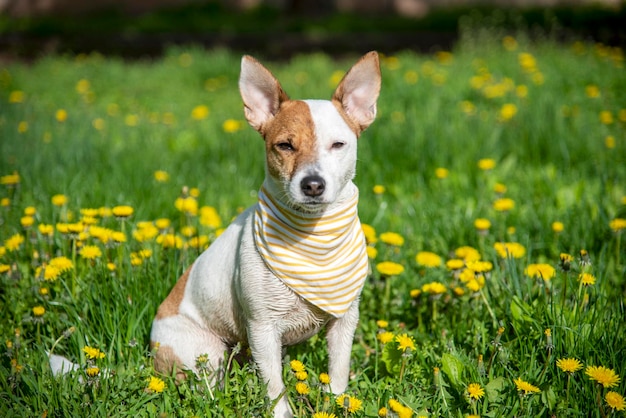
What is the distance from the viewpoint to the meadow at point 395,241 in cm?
217

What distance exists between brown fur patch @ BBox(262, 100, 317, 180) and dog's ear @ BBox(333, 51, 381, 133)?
216 millimetres

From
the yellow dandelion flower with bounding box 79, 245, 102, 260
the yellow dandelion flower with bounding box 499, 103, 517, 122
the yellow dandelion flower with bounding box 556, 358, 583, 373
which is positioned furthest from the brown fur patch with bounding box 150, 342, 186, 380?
the yellow dandelion flower with bounding box 499, 103, 517, 122

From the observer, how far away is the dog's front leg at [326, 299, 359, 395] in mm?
2361

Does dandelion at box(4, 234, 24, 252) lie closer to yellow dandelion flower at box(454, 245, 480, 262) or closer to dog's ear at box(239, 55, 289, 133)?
dog's ear at box(239, 55, 289, 133)

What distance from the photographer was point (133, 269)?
2.78m

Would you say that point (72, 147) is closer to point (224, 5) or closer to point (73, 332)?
point (73, 332)

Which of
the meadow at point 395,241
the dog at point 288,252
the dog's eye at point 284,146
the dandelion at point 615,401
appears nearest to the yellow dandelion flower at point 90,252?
the meadow at point 395,241

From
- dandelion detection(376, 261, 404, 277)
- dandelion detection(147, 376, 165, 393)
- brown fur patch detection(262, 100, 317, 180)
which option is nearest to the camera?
dandelion detection(147, 376, 165, 393)

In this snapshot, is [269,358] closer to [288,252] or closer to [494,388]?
[288,252]

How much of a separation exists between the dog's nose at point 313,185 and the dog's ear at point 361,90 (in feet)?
1.49

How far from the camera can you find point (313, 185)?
2.04 m

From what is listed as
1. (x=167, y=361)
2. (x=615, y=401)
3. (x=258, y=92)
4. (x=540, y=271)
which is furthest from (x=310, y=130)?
(x=615, y=401)

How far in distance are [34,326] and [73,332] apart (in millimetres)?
288

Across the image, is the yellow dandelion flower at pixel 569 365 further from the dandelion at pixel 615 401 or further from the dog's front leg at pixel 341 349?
the dog's front leg at pixel 341 349
